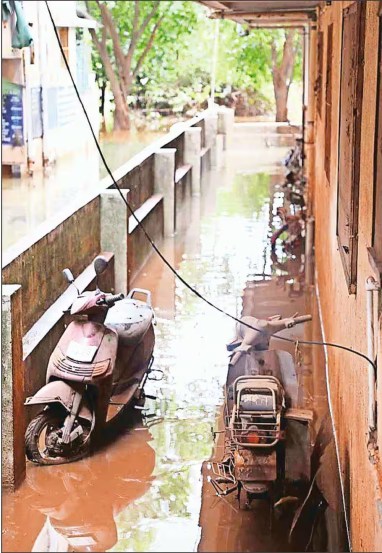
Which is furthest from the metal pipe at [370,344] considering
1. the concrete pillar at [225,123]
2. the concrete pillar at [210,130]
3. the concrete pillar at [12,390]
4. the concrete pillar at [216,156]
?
the concrete pillar at [225,123]

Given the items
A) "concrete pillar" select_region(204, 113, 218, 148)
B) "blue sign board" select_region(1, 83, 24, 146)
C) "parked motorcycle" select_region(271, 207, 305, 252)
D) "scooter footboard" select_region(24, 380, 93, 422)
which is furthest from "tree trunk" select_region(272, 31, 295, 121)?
"scooter footboard" select_region(24, 380, 93, 422)

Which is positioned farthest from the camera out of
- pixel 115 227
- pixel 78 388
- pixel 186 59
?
pixel 186 59

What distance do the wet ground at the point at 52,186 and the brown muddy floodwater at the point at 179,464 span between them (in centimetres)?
345

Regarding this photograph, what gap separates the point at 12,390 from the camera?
18.3 feet

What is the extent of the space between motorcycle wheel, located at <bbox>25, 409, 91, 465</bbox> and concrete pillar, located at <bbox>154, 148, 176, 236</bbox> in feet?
25.9

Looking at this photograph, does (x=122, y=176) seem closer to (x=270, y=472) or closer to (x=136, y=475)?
(x=136, y=475)

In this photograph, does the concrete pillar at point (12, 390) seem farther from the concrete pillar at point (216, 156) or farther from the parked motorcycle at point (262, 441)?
the concrete pillar at point (216, 156)

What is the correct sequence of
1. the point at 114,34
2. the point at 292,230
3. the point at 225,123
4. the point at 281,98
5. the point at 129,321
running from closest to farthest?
the point at 129,321 → the point at 292,230 → the point at 225,123 → the point at 114,34 → the point at 281,98

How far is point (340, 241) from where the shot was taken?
659 cm

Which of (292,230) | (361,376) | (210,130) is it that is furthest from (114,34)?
(361,376)

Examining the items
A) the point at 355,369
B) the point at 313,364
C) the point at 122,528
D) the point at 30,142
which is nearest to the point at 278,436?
the point at 355,369

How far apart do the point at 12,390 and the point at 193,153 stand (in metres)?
12.5

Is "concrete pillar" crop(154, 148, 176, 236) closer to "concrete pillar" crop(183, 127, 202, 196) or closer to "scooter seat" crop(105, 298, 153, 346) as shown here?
"concrete pillar" crop(183, 127, 202, 196)

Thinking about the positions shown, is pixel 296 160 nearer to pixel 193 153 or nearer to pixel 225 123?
pixel 193 153
